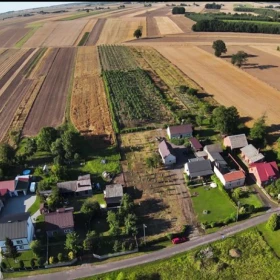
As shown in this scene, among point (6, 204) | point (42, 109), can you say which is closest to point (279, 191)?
point (6, 204)

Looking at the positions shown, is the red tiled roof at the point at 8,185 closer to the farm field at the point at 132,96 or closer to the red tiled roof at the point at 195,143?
the farm field at the point at 132,96

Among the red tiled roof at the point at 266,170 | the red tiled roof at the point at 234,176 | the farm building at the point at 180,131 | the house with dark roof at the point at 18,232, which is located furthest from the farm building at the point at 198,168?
the house with dark roof at the point at 18,232

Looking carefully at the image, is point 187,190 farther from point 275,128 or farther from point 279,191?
point 275,128

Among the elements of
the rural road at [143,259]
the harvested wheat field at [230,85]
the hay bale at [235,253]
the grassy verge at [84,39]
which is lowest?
the hay bale at [235,253]

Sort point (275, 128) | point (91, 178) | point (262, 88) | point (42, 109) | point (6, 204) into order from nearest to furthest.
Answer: point (6, 204) < point (91, 178) < point (275, 128) < point (42, 109) < point (262, 88)

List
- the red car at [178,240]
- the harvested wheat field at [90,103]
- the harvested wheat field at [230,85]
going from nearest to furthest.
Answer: the red car at [178,240] → the harvested wheat field at [90,103] → the harvested wheat field at [230,85]

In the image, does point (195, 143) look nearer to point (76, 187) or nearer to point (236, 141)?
point (236, 141)
